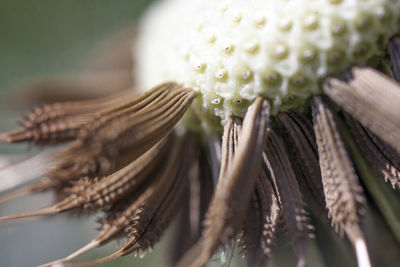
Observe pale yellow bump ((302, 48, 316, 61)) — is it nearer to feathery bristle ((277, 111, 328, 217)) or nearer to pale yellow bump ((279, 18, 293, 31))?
pale yellow bump ((279, 18, 293, 31))

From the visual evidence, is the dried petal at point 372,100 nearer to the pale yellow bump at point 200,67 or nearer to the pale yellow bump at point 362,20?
the pale yellow bump at point 362,20

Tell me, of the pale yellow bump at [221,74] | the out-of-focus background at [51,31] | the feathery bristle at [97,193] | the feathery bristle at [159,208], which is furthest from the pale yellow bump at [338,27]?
the out-of-focus background at [51,31]

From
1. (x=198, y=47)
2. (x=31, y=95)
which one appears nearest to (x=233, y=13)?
(x=198, y=47)

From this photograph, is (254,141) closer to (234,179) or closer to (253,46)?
(234,179)

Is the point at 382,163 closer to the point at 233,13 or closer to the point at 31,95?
the point at 233,13

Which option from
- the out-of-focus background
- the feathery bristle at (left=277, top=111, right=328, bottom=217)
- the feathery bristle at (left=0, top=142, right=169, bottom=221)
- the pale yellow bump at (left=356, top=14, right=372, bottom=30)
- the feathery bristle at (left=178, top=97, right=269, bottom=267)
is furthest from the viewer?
the out-of-focus background

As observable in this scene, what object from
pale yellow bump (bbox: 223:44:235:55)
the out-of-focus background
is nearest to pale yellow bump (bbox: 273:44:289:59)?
pale yellow bump (bbox: 223:44:235:55)

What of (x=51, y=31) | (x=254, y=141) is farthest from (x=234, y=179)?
(x=51, y=31)
